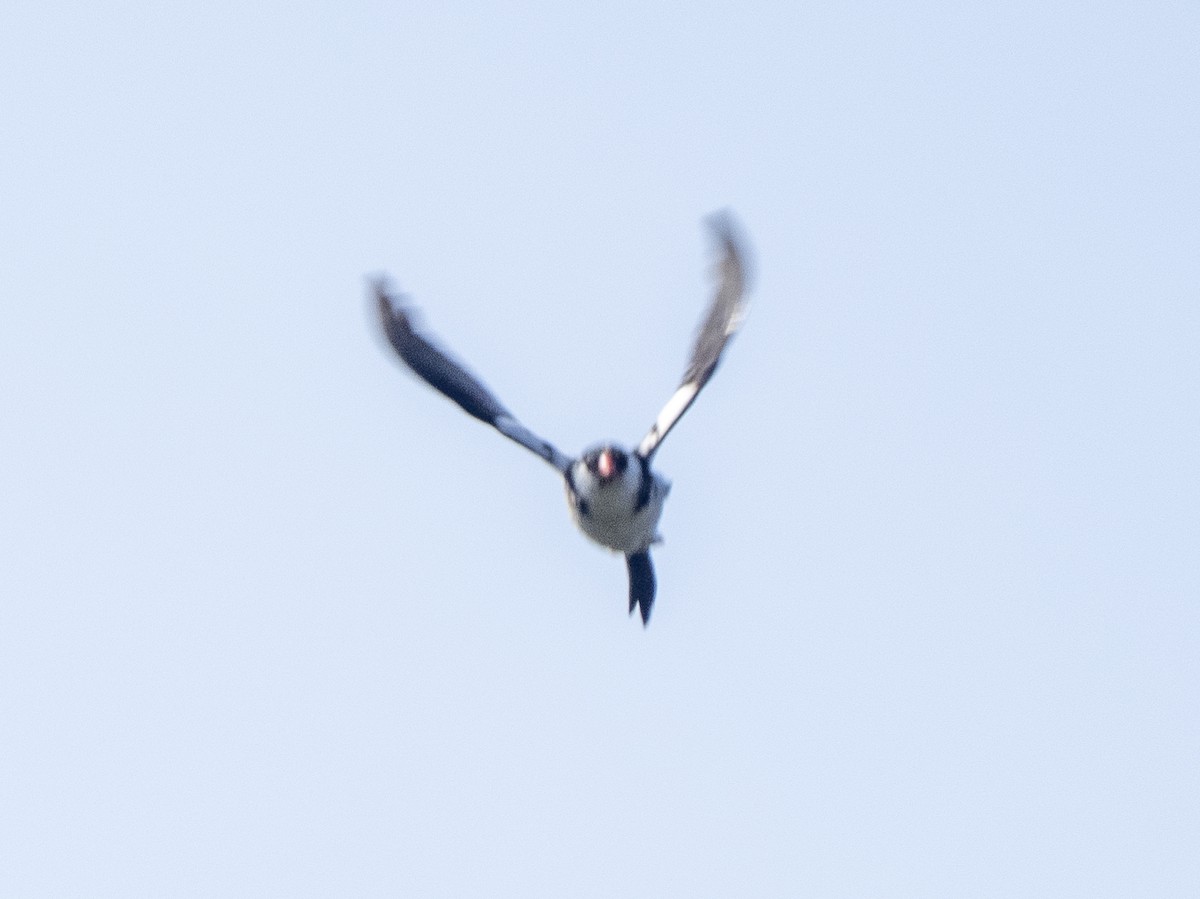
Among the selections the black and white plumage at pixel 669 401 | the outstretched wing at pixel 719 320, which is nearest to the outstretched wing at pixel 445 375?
the black and white plumage at pixel 669 401

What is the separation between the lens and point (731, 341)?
55.0 feet

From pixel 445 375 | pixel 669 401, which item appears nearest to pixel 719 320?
pixel 669 401

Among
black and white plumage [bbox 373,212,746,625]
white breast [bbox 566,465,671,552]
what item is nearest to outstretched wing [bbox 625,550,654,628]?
black and white plumage [bbox 373,212,746,625]

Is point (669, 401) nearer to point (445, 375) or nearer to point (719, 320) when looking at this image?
point (719, 320)

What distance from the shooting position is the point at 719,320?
55.4ft

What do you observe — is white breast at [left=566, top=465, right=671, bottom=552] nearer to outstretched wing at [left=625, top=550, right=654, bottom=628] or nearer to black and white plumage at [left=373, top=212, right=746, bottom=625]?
black and white plumage at [left=373, top=212, right=746, bottom=625]

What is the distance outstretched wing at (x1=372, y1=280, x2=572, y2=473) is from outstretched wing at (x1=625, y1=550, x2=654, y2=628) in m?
1.24

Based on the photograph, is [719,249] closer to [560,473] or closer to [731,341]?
[731,341]

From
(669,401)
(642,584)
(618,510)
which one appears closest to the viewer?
(618,510)

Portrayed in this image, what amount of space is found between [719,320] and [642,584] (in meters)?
2.03

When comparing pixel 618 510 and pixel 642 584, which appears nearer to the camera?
pixel 618 510

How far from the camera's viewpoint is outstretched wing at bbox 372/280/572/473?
1662cm

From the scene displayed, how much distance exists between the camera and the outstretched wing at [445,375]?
16625 mm

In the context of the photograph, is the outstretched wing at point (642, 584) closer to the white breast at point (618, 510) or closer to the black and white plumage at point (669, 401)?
the black and white plumage at point (669, 401)
